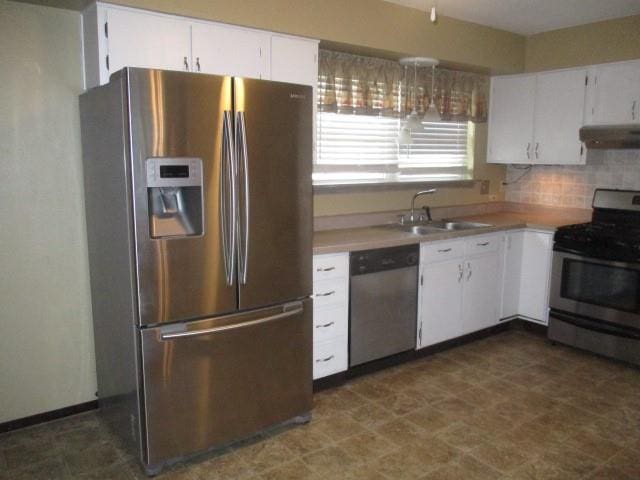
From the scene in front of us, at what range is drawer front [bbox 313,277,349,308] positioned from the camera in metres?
3.09

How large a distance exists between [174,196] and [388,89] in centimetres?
224

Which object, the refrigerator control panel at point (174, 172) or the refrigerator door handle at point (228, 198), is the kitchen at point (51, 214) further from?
the refrigerator control panel at point (174, 172)

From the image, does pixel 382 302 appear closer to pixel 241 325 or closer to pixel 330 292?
pixel 330 292

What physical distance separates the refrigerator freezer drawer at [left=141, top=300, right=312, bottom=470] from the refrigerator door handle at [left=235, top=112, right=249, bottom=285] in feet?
0.86

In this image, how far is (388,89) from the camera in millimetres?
3941

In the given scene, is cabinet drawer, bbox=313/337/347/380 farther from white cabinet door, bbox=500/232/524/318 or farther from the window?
white cabinet door, bbox=500/232/524/318

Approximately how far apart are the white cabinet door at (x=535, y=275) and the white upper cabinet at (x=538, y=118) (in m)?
0.72

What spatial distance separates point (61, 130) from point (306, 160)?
135cm

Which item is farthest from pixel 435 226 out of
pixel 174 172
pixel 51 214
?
pixel 51 214

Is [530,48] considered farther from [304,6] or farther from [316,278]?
[316,278]

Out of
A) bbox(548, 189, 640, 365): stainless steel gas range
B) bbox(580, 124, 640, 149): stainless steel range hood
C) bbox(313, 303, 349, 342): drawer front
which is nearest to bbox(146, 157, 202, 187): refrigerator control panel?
bbox(313, 303, 349, 342): drawer front

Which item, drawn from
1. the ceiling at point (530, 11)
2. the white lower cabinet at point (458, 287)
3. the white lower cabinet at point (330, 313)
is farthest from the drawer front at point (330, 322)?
the ceiling at point (530, 11)

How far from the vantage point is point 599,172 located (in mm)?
4383

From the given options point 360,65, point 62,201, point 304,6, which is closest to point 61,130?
point 62,201
